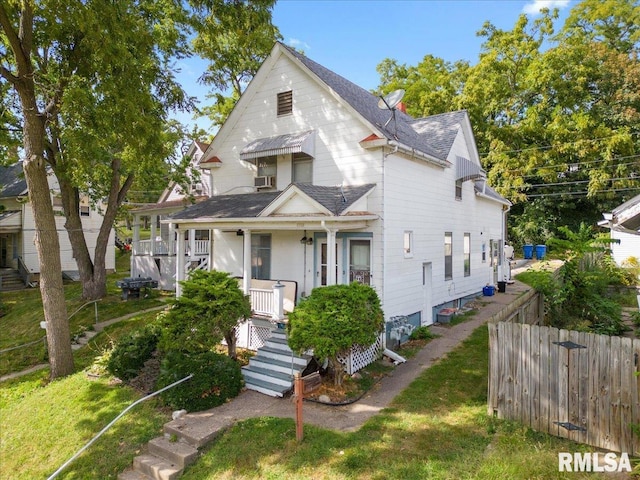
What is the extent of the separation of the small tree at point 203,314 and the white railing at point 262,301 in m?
1.39

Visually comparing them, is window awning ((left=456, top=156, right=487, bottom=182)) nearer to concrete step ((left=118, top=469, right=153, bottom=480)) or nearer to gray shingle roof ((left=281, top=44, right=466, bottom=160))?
gray shingle roof ((left=281, top=44, right=466, bottom=160))

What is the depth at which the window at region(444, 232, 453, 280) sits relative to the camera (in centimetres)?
1494

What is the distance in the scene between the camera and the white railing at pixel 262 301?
441 inches

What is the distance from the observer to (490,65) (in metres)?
32.9

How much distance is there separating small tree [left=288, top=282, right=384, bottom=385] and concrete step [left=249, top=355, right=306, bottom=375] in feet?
3.19

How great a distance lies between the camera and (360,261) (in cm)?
1139

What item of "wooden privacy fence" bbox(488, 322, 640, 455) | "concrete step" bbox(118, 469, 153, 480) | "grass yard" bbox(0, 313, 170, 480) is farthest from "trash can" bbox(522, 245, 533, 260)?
"concrete step" bbox(118, 469, 153, 480)

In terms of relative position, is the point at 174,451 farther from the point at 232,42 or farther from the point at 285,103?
the point at 232,42

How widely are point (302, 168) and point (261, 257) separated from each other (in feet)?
11.2


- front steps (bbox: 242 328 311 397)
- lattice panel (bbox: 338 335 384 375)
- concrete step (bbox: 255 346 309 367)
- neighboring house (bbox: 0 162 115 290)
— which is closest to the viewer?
front steps (bbox: 242 328 311 397)

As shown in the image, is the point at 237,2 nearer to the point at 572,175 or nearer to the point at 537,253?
the point at 537,253

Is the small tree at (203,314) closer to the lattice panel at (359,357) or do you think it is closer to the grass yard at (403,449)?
the grass yard at (403,449)

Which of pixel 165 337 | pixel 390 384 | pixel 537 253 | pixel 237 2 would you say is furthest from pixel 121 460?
pixel 537 253

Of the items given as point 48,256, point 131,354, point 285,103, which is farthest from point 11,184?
point 285,103
